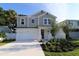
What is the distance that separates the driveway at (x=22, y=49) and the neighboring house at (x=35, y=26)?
55 cm

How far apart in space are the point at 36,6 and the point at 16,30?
6.35ft

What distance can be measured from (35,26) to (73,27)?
222cm

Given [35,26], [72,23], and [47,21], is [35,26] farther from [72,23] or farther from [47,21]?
[72,23]

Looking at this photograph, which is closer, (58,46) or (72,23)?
(58,46)

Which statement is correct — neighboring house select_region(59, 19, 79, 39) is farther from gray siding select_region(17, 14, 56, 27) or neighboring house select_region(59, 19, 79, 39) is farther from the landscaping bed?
gray siding select_region(17, 14, 56, 27)

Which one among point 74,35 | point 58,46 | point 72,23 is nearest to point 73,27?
point 72,23

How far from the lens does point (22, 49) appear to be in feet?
34.0

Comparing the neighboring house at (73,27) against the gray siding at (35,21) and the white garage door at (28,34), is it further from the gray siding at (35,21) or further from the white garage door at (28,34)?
the white garage door at (28,34)

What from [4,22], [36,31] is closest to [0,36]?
[4,22]

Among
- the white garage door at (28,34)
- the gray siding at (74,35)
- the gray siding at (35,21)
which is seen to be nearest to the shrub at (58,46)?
the gray siding at (74,35)

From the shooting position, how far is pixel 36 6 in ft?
38.5

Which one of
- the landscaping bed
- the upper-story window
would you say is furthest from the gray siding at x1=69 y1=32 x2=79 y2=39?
the upper-story window

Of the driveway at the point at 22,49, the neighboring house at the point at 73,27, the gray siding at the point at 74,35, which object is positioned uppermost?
the neighboring house at the point at 73,27

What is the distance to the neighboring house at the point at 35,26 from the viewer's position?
1180cm
